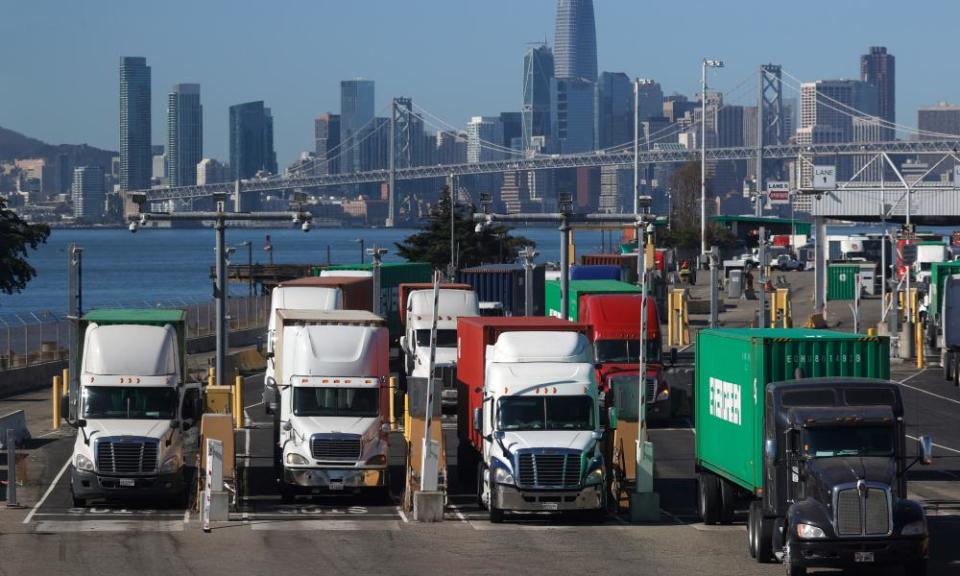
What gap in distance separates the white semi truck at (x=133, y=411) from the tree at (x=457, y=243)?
6340 centimetres

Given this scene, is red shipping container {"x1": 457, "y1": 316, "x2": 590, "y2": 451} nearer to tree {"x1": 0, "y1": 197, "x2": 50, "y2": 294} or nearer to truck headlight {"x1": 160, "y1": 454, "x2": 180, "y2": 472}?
truck headlight {"x1": 160, "y1": 454, "x2": 180, "y2": 472}

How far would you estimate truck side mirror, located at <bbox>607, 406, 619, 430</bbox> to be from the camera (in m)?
27.0

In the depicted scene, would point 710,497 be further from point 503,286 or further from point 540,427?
point 503,286

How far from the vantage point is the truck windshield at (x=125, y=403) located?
27875 millimetres

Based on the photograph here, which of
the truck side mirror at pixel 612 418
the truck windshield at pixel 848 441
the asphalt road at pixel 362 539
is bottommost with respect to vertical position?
the asphalt road at pixel 362 539

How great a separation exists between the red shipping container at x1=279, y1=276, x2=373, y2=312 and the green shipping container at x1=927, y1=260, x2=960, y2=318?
60.6 feet

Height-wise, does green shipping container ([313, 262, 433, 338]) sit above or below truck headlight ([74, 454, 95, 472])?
above

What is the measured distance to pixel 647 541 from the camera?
81.5 feet

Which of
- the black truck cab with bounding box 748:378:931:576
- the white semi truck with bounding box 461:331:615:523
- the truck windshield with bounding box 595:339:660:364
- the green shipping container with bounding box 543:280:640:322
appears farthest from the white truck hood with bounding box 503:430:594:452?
the green shipping container with bounding box 543:280:640:322

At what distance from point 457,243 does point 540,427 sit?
67.3 meters

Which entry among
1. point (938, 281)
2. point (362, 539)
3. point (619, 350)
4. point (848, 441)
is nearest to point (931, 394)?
point (938, 281)

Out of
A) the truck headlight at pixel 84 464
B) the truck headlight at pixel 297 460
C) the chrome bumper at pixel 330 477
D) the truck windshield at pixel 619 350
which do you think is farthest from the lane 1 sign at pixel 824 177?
the truck headlight at pixel 84 464

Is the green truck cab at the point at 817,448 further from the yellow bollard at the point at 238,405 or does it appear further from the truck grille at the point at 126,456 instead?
the yellow bollard at the point at 238,405

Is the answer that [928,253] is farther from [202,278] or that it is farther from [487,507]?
[202,278]
